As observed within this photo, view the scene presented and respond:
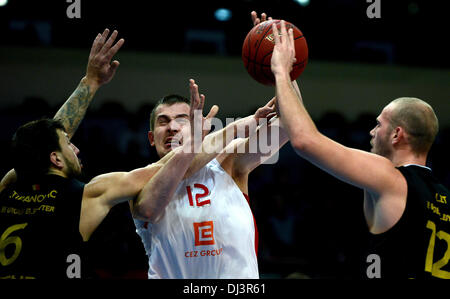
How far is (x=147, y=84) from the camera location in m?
10.1

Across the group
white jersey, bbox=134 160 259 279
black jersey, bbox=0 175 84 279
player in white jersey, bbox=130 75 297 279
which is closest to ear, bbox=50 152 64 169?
black jersey, bbox=0 175 84 279

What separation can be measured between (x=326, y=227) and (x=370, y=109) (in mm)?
3696

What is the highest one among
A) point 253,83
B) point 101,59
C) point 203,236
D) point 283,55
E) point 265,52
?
point 253,83

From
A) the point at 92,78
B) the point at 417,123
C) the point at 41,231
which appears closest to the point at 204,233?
the point at 41,231

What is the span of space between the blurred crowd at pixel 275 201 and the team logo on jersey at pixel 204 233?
2927 millimetres

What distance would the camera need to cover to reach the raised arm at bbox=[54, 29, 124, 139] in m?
4.48

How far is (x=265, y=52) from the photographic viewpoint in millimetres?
3590

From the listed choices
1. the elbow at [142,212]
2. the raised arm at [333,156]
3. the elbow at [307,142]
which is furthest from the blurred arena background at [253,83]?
the elbow at [307,142]

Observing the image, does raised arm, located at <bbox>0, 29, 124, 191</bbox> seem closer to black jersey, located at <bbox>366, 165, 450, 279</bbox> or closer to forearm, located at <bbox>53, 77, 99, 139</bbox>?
forearm, located at <bbox>53, 77, 99, 139</bbox>

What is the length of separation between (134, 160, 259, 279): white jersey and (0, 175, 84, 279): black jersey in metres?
0.61

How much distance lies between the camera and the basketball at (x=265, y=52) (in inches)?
141

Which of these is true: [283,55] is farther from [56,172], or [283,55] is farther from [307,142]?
[56,172]

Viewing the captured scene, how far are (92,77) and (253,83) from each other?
20.2ft
